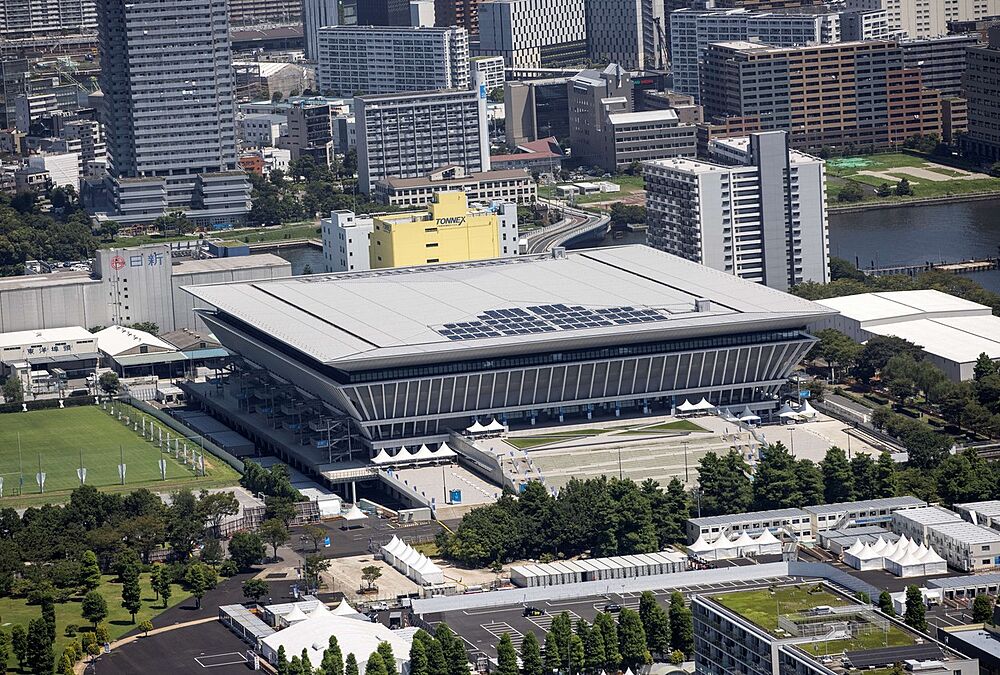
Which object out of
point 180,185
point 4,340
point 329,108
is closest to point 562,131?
point 329,108

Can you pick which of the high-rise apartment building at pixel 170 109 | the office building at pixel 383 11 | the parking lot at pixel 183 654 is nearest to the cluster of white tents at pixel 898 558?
the parking lot at pixel 183 654

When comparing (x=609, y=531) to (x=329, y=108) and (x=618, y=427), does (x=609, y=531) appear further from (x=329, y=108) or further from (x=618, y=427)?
(x=329, y=108)

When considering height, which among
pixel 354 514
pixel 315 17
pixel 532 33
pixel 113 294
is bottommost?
pixel 354 514

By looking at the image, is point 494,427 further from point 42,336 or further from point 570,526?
point 42,336

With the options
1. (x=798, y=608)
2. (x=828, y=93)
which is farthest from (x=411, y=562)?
(x=828, y=93)

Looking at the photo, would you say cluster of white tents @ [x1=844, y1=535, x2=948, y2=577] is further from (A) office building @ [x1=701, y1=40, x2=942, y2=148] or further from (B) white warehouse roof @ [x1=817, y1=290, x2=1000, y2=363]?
(A) office building @ [x1=701, y1=40, x2=942, y2=148]

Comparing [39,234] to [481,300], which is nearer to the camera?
[481,300]
